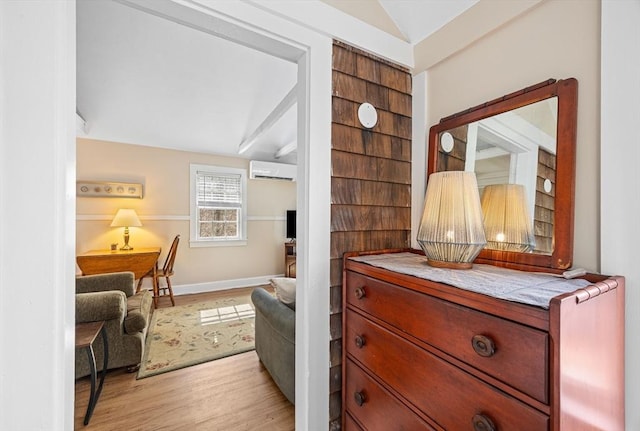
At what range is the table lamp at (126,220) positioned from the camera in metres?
3.68

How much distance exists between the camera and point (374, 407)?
3.44 feet

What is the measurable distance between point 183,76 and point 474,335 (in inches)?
111

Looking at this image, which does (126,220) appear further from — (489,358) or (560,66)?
(560,66)

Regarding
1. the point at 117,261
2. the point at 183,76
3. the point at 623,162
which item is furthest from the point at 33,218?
the point at 117,261

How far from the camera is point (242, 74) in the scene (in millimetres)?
2348

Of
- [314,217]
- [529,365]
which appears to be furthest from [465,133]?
[529,365]

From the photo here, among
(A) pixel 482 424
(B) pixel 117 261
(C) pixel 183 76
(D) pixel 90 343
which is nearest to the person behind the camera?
(A) pixel 482 424

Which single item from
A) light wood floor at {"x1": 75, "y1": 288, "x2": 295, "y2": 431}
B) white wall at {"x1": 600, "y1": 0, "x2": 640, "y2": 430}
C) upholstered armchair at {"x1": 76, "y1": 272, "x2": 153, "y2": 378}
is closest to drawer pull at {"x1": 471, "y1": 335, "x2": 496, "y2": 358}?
white wall at {"x1": 600, "y1": 0, "x2": 640, "y2": 430}

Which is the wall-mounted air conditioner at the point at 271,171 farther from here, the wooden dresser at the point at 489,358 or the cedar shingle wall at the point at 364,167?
the wooden dresser at the point at 489,358

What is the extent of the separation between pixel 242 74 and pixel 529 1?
6.86ft

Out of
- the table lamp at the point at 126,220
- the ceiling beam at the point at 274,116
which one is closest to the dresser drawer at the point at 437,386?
the ceiling beam at the point at 274,116

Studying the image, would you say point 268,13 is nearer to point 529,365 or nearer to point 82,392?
point 529,365

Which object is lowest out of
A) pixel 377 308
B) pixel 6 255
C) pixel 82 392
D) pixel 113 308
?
pixel 82 392

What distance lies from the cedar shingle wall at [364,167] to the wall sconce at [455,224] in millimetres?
388
